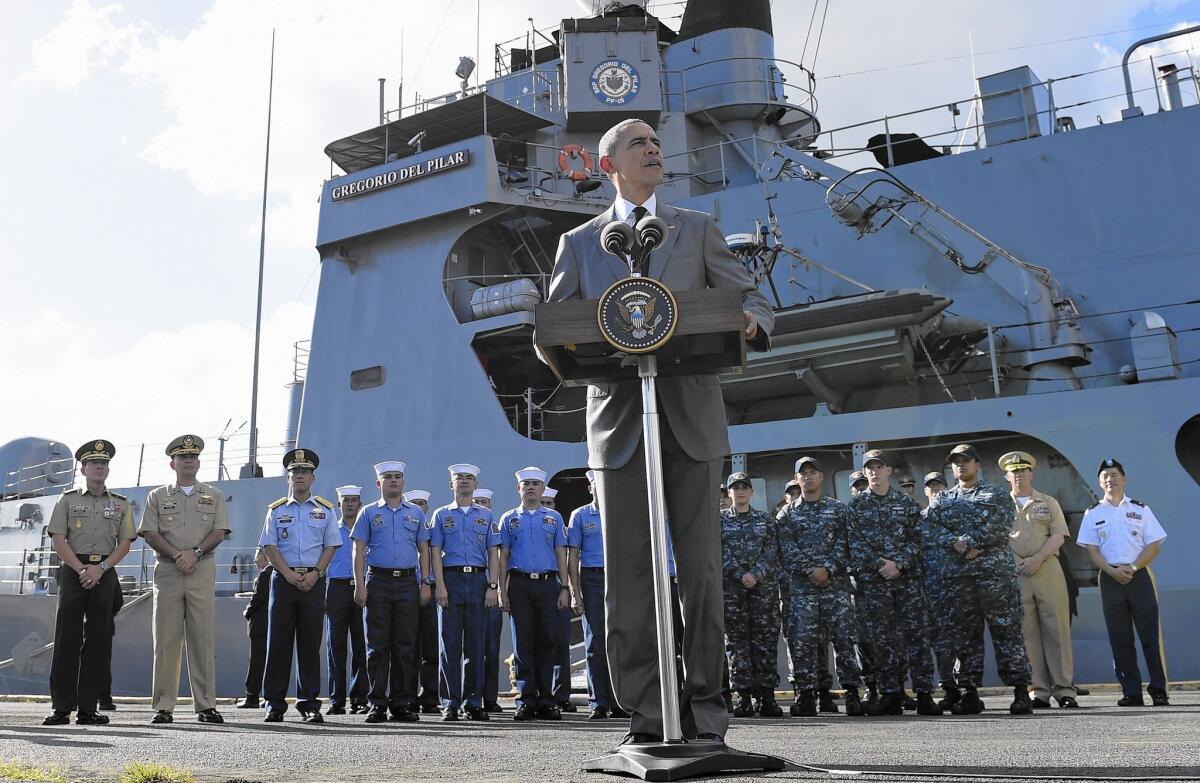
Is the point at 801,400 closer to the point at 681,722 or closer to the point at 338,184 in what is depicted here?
the point at 338,184

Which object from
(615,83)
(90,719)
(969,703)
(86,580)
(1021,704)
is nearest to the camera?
(1021,704)

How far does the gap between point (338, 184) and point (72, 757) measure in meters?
9.45

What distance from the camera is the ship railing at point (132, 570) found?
10281 millimetres

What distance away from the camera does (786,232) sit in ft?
33.2

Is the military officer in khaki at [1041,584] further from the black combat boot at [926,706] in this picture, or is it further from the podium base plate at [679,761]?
the podium base plate at [679,761]

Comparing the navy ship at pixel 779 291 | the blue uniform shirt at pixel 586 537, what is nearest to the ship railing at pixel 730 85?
the navy ship at pixel 779 291

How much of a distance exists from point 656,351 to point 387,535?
394cm

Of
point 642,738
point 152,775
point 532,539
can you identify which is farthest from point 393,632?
point 152,775

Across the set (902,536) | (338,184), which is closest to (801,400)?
(902,536)

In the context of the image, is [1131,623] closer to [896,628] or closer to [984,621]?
[984,621]

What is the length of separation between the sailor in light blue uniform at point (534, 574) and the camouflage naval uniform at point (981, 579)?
7.27 feet

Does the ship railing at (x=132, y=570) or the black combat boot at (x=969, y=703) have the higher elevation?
the ship railing at (x=132, y=570)

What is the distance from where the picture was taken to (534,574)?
6191 mm

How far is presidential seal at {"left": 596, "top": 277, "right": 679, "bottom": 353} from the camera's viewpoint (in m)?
2.14
